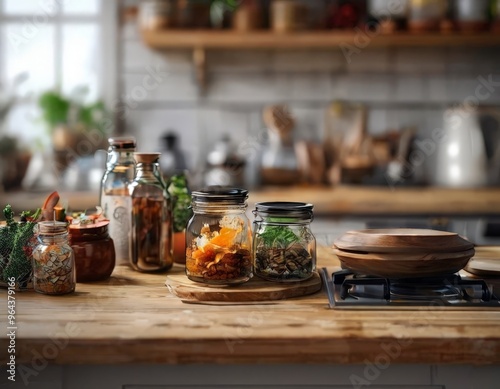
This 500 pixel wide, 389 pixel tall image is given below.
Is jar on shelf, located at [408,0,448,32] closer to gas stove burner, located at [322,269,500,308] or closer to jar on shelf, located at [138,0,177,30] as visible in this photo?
jar on shelf, located at [138,0,177,30]

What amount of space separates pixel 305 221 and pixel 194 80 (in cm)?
245

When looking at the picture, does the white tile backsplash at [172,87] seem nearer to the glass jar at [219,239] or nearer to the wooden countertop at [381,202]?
the wooden countertop at [381,202]

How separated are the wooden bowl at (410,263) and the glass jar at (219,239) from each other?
21cm

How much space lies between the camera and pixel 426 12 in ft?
10.6

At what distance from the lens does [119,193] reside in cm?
149

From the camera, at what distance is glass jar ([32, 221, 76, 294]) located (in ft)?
3.92

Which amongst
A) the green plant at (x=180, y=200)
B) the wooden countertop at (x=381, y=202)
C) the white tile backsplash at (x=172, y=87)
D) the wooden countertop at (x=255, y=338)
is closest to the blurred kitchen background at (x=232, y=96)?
the white tile backsplash at (x=172, y=87)

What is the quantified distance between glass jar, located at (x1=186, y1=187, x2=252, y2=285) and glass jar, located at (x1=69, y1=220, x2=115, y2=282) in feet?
0.62

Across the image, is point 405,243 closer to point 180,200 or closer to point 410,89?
point 180,200

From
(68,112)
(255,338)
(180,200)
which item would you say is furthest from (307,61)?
(255,338)

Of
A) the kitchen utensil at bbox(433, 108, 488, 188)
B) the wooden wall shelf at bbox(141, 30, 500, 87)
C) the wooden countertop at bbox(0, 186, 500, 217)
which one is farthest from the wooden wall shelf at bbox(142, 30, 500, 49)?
the wooden countertop at bbox(0, 186, 500, 217)

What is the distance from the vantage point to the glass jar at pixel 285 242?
1248 mm

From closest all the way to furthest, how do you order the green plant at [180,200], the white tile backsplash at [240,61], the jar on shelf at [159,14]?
1. the green plant at [180,200]
2. the jar on shelf at [159,14]
3. the white tile backsplash at [240,61]

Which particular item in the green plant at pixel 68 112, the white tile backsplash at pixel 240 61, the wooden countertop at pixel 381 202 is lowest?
the wooden countertop at pixel 381 202
